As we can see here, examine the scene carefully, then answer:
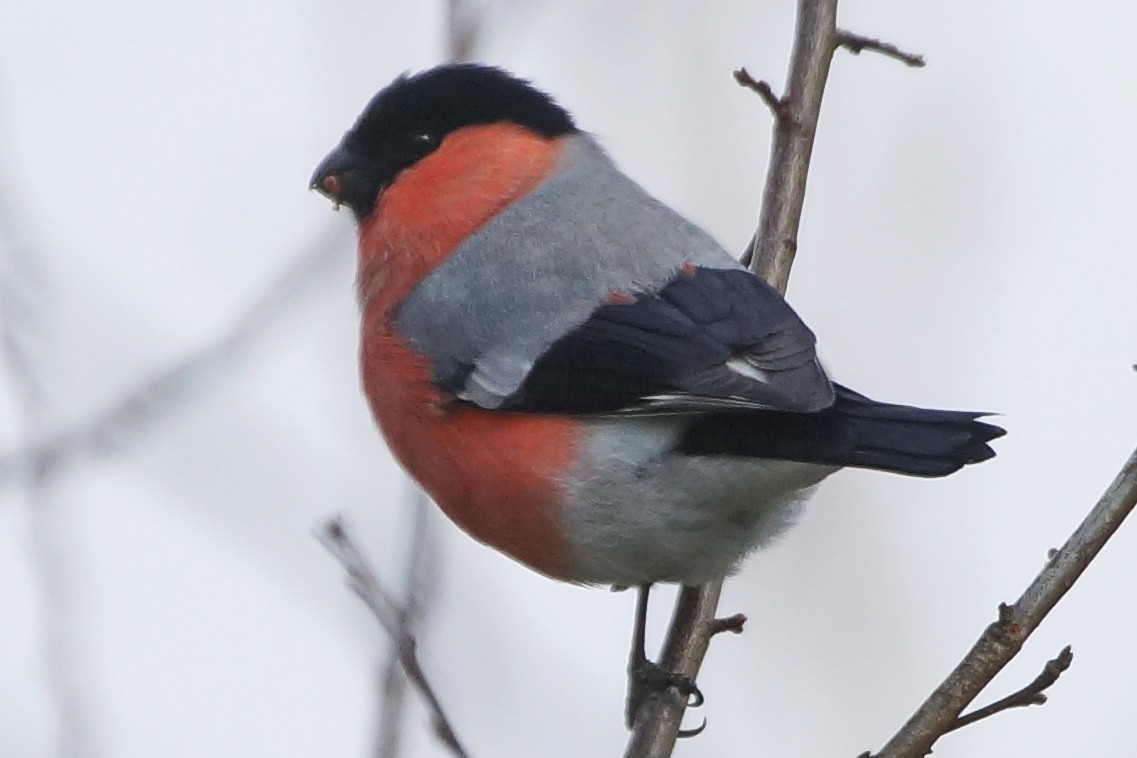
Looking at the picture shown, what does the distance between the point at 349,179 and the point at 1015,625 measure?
83.2 inches

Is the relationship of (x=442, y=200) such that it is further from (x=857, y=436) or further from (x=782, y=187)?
(x=857, y=436)

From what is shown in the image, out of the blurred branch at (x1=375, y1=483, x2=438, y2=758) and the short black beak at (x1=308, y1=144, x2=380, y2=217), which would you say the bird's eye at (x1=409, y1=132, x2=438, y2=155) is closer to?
the short black beak at (x1=308, y1=144, x2=380, y2=217)

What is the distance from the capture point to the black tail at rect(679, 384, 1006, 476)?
2.60 m

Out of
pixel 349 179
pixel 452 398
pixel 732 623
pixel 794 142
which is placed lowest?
pixel 732 623

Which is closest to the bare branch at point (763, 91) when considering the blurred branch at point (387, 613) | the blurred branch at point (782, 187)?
the blurred branch at point (782, 187)

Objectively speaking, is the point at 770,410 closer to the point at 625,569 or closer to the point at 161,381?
the point at 625,569

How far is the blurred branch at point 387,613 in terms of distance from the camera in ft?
7.23

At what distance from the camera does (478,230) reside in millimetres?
3623

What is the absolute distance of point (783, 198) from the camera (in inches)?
141

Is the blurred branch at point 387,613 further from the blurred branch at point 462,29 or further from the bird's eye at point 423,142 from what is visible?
the bird's eye at point 423,142

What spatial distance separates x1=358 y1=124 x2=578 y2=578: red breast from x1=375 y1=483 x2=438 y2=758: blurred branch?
2.39ft

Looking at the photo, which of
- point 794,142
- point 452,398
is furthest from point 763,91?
point 452,398

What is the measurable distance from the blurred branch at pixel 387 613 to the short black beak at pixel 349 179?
5.29 feet

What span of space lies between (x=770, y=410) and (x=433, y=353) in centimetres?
88
